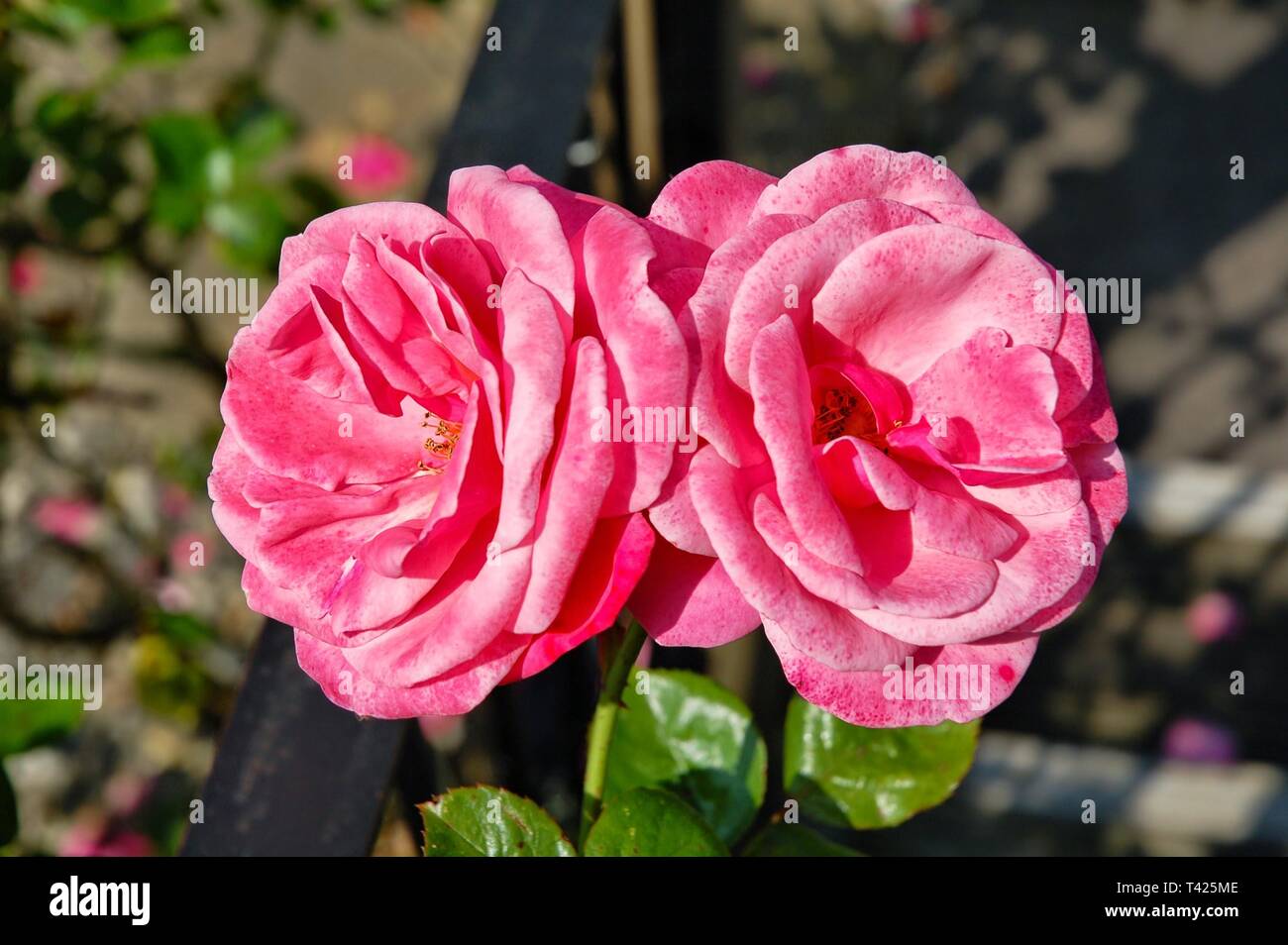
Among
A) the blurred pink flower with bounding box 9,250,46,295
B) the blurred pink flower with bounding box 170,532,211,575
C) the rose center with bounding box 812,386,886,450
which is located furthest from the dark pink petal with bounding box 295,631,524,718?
the blurred pink flower with bounding box 9,250,46,295

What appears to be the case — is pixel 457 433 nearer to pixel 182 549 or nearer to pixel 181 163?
pixel 181 163

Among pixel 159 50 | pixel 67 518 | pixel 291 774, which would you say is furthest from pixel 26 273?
pixel 291 774

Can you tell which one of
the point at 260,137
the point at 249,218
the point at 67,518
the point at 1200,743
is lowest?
the point at 1200,743

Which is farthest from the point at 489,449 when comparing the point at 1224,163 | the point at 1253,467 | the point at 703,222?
the point at 1224,163

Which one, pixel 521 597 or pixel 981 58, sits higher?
pixel 981 58

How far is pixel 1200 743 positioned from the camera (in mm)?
2201

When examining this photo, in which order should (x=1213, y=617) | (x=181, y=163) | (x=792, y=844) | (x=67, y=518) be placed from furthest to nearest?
(x=67, y=518) → (x=1213, y=617) → (x=181, y=163) → (x=792, y=844)

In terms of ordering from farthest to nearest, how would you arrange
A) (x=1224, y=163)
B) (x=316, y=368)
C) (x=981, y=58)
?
(x=981, y=58) → (x=1224, y=163) → (x=316, y=368)

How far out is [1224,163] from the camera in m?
2.93

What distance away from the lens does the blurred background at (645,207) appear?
59.0 inches

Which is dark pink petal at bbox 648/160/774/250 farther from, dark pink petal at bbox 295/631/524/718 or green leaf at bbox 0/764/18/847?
green leaf at bbox 0/764/18/847

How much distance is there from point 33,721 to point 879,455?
0.82 meters
